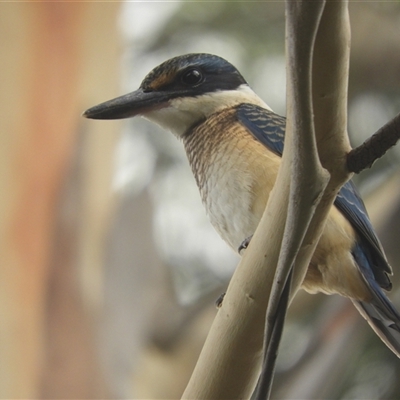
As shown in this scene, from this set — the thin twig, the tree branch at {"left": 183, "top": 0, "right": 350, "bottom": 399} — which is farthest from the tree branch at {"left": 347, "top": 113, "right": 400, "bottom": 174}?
the thin twig

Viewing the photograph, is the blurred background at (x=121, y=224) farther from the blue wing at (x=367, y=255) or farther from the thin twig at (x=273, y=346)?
the thin twig at (x=273, y=346)

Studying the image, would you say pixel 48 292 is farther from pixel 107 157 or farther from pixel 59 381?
pixel 107 157

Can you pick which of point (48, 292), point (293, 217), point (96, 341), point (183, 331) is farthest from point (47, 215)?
point (293, 217)

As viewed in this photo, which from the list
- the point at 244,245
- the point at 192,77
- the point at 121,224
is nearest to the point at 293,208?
the point at 244,245

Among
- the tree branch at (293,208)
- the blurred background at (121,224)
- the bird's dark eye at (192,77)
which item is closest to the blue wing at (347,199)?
the bird's dark eye at (192,77)

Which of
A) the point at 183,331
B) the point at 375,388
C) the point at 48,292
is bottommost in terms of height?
the point at 375,388

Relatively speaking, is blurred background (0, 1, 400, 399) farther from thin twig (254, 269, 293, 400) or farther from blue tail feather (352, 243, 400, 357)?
thin twig (254, 269, 293, 400)
